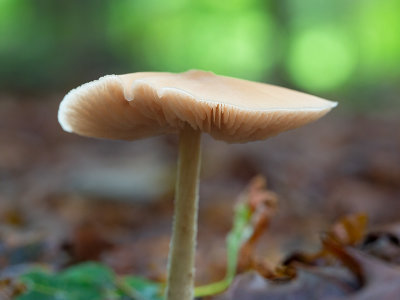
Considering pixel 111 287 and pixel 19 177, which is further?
pixel 19 177

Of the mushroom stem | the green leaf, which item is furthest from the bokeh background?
the mushroom stem

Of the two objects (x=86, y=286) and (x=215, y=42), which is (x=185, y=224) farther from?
(x=215, y=42)

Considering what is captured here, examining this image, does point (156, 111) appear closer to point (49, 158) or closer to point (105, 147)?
point (49, 158)

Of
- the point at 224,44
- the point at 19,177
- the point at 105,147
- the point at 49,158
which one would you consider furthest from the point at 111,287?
the point at 224,44

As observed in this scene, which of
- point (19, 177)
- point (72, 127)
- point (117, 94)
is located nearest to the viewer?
point (117, 94)

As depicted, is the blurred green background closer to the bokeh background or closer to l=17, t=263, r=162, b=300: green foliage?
the bokeh background

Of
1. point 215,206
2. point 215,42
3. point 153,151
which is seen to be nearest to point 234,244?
point 215,206
